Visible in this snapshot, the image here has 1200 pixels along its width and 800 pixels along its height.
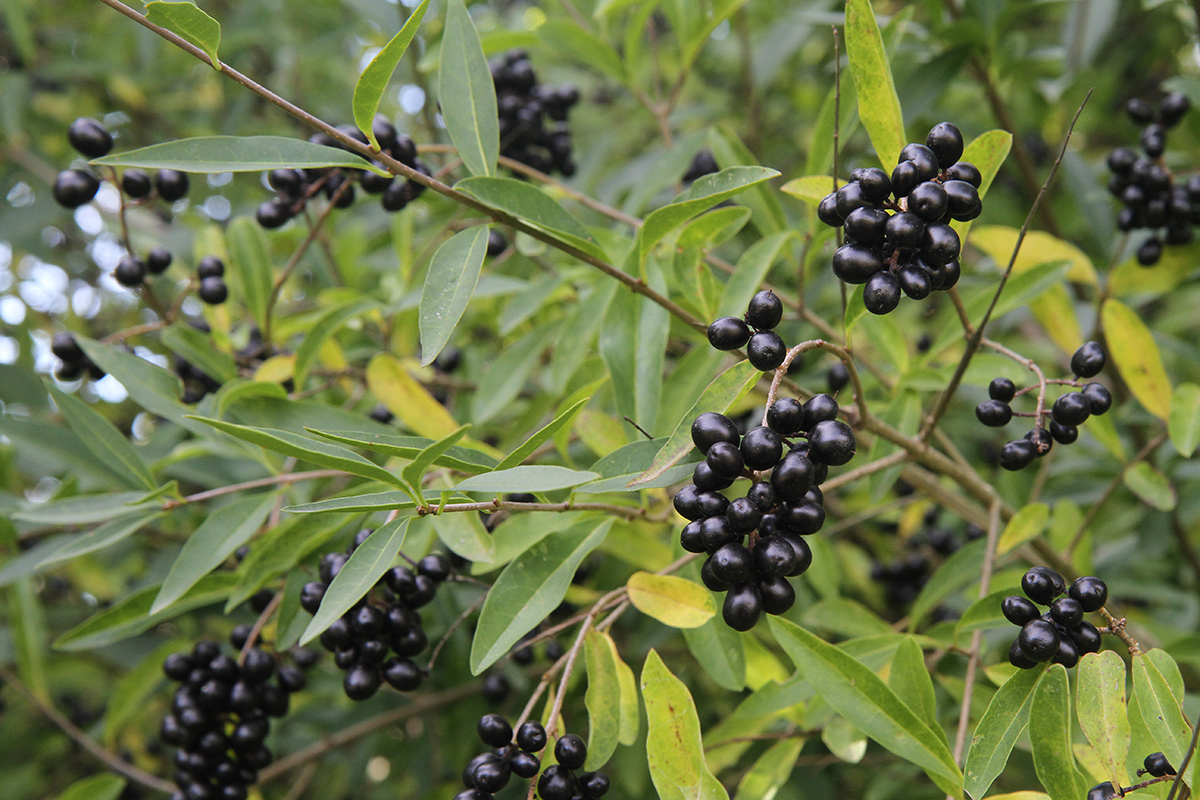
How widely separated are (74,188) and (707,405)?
2.02 meters

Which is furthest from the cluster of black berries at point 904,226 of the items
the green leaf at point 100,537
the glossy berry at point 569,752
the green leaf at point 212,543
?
the green leaf at point 100,537

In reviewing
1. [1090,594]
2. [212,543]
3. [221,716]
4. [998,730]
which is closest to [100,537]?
[212,543]

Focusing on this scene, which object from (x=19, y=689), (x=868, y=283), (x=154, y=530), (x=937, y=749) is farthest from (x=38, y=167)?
(x=937, y=749)

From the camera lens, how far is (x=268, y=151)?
150 centimetres

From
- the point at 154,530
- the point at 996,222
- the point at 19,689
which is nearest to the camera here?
the point at 19,689

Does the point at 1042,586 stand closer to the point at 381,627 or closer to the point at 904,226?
the point at 904,226

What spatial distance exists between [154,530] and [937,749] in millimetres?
2568

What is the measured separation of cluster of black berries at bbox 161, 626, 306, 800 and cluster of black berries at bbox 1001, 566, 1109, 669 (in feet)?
5.26

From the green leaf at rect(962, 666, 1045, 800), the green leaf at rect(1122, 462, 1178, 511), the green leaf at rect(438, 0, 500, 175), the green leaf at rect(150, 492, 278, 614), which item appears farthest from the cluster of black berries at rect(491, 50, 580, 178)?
the green leaf at rect(962, 666, 1045, 800)

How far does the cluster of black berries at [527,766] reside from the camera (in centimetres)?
150

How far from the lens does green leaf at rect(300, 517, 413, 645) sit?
133cm

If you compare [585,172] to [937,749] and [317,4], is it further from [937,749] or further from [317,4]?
[937,749]

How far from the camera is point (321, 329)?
7.34 ft

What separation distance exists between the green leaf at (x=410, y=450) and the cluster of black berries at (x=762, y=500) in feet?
1.23
